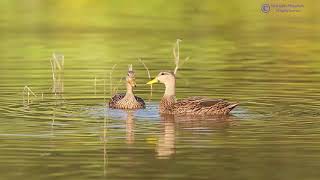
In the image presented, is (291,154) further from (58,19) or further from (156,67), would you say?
(58,19)

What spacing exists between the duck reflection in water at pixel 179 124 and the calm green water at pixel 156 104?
0.03m

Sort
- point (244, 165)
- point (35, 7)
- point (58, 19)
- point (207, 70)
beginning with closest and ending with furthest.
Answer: point (244, 165) → point (207, 70) → point (58, 19) → point (35, 7)

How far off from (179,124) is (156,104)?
2561mm

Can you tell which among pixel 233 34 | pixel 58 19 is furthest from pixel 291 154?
pixel 58 19

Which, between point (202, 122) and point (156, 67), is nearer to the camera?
point (202, 122)

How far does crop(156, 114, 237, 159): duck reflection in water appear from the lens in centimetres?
1808

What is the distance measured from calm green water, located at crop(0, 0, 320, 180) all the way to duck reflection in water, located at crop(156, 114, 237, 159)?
0.03 metres

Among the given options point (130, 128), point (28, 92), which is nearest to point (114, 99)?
point (28, 92)

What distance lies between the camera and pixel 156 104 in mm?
23188

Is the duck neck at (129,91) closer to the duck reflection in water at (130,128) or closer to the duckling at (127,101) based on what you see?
the duckling at (127,101)

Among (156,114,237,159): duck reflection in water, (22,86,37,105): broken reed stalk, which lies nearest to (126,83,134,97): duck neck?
(156,114,237,159): duck reflection in water

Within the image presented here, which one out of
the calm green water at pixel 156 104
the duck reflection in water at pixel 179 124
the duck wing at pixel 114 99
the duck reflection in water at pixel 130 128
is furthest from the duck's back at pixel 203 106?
the duck wing at pixel 114 99

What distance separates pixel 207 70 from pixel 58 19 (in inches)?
723

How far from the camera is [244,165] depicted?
54.0 ft
